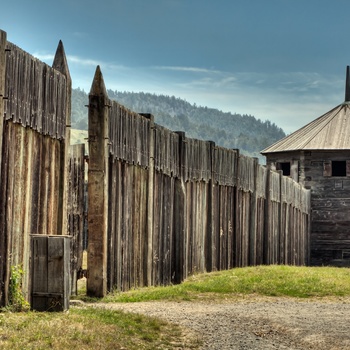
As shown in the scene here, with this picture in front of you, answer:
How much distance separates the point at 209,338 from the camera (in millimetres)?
8062

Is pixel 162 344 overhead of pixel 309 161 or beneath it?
beneath

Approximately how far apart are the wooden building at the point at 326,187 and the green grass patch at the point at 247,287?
55.1 ft

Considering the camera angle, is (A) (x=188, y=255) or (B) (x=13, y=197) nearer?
(B) (x=13, y=197)

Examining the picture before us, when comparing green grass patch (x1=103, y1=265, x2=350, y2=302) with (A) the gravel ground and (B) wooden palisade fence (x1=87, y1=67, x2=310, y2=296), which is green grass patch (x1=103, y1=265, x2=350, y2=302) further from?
(A) the gravel ground

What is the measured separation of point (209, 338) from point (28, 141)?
3.04 m

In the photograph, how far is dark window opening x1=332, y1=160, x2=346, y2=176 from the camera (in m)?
33.7

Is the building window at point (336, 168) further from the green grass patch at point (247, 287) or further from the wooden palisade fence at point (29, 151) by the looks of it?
the wooden palisade fence at point (29, 151)

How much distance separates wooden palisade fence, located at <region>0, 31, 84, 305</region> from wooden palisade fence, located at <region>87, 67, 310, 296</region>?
0.89m

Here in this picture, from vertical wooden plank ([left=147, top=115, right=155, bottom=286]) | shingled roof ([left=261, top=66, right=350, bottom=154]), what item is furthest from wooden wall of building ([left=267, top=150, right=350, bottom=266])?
vertical wooden plank ([left=147, top=115, right=155, bottom=286])

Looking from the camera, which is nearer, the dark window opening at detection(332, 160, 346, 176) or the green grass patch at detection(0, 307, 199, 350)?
the green grass patch at detection(0, 307, 199, 350)

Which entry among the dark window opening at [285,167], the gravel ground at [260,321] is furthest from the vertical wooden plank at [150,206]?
the dark window opening at [285,167]

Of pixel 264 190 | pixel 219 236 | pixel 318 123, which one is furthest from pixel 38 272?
pixel 318 123

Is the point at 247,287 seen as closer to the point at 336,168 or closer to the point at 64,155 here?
the point at 64,155

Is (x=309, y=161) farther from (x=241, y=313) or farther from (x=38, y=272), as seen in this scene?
(x=38, y=272)
